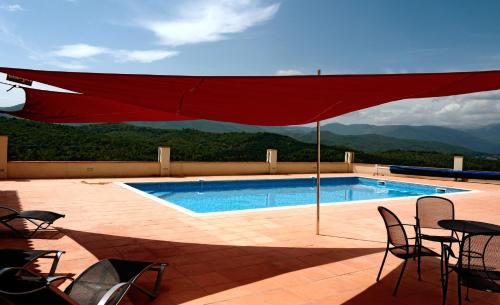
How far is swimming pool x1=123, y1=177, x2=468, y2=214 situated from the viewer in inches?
405

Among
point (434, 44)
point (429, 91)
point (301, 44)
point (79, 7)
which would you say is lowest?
point (429, 91)

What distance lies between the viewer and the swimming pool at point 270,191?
10.3 metres

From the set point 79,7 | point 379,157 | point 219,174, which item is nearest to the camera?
point 79,7

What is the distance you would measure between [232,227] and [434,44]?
2169cm

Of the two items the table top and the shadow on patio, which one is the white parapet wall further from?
the table top

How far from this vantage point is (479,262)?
3.08 m

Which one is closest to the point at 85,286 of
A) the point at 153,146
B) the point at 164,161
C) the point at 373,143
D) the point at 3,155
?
the point at 3,155

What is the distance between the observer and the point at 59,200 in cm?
807

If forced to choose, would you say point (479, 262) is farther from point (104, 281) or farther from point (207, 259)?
point (104, 281)

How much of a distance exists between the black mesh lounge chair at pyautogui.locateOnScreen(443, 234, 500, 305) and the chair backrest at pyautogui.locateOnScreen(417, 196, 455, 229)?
1.18m

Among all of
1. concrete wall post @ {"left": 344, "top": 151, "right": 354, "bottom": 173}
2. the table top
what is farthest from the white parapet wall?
the table top

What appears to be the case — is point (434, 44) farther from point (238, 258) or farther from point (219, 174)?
point (238, 258)

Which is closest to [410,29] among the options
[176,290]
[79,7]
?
[79,7]

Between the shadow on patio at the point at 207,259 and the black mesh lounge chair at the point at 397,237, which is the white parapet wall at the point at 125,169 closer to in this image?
the shadow on patio at the point at 207,259
